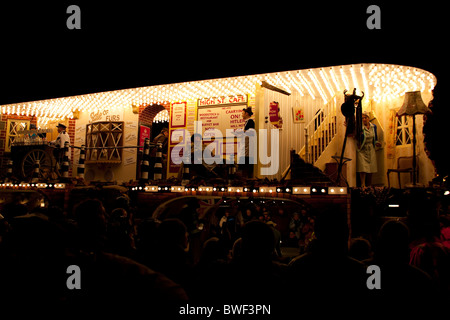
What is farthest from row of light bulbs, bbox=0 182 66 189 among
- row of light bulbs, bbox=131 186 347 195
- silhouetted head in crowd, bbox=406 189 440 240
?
silhouetted head in crowd, bbox=406 189 440 240

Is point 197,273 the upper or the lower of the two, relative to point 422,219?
lower

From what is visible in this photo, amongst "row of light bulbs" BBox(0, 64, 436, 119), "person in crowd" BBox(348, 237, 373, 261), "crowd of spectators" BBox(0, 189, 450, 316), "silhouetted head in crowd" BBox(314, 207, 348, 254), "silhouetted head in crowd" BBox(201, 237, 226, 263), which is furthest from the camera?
"row of light bulbs" BBox(0, 64, 436, 119)

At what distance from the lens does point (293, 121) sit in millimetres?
11281

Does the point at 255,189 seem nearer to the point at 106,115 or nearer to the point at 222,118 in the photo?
the point at 222,118

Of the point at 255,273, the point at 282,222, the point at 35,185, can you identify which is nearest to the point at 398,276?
the point at 255,273

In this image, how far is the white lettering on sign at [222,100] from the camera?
473 inches

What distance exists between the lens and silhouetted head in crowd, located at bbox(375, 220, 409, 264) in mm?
2523

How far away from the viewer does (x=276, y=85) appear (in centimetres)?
1059

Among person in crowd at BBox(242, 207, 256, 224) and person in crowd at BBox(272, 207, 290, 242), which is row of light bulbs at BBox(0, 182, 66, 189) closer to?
person in crowd at BBox(242, 207, 256, 224)

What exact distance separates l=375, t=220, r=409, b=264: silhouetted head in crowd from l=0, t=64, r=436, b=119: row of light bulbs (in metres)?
6.24

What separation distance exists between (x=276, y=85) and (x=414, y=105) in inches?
167

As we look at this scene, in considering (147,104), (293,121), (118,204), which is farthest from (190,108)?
(118,204)

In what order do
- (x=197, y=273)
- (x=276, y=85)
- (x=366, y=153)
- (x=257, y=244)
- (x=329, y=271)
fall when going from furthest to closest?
(x=276, y=85) < (x=366, y=153) < (x=197, y=273) < (x=257, y=244) < (x=329, y=271)

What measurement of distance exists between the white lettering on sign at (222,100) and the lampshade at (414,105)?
18.6 feet
